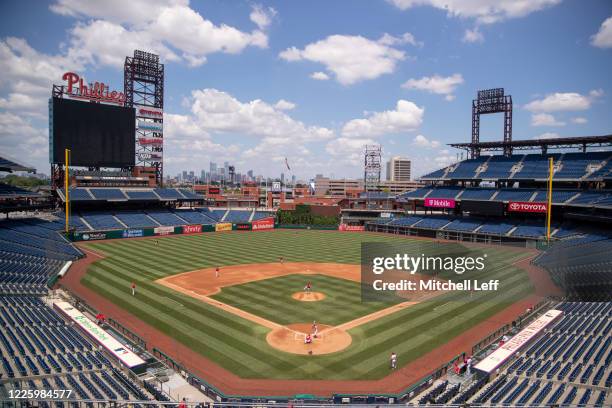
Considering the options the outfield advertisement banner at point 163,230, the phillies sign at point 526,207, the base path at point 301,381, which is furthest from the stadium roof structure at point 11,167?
the phillies sign at point 526,207

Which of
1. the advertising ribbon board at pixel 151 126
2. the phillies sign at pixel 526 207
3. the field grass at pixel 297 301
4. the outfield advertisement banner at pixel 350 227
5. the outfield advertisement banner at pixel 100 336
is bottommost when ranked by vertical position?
the field grass at pixel 297 301

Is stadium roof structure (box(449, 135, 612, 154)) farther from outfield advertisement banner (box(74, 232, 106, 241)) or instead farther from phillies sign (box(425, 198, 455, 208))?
outfield advertisement banner (box(74, 232, 106, 241))

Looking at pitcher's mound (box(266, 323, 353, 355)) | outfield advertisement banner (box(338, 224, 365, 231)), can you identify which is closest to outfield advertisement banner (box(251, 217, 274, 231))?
outfield advertisement banner (box(338, 224, 365, 231))

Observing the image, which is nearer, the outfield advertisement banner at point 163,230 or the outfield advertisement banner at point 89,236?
the outfield advertisement banner at point 89,236

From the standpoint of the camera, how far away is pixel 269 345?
22.9m

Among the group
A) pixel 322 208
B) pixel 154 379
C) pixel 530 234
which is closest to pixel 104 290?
pixel 154 379

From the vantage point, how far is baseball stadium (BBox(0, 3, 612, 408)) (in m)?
17.7

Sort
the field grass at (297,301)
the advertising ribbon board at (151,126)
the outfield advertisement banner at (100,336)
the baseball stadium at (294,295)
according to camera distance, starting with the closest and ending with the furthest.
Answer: the baseball stadium at (294,295) → the outfield advertisement banner at (100,336) → the field grass at (297,301) → the advertising ribbon board at (151,126)

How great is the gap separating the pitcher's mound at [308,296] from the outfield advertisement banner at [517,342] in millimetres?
13884

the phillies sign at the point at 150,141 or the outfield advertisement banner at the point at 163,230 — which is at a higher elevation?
the phillies sign at the point at 150,141

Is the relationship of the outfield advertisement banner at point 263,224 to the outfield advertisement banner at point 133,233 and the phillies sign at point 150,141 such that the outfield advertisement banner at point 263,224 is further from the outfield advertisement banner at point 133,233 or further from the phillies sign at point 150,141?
the phillies sign at point 150,141

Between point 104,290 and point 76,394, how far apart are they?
20.2 metres

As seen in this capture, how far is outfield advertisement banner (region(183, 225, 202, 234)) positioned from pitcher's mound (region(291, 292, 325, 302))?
43389 mm

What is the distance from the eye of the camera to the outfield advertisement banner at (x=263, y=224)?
80.7 metres
